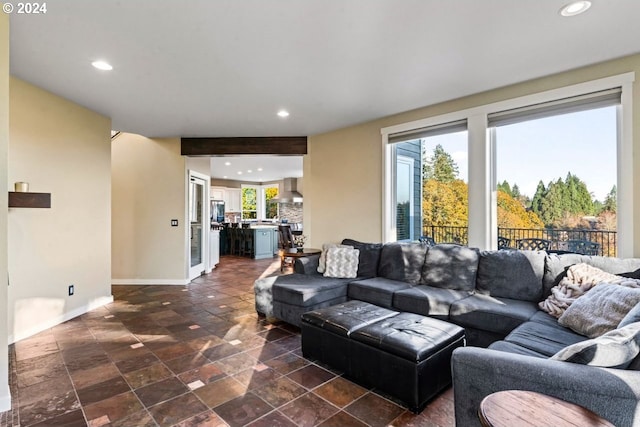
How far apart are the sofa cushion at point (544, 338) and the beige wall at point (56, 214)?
4.51m

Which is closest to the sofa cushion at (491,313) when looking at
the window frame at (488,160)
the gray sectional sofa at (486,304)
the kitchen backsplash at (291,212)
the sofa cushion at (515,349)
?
the gray sectional sofa at (486,304)

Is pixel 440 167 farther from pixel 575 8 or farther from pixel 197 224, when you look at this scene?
pixel 197 224

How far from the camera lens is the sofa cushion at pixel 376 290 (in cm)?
335

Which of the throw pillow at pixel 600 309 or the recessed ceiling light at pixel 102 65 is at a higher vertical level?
the recessed ceiling light at pixel 102 65

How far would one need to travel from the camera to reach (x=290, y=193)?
1116 centimetres

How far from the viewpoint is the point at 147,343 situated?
3.10m

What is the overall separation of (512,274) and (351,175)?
8.68ft

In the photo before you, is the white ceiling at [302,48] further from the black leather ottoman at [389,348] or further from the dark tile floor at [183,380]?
the dark tile floor at [183,380]

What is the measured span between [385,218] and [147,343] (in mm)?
3242

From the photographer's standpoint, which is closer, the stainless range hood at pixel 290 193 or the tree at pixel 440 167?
the tree at pixel 440 167

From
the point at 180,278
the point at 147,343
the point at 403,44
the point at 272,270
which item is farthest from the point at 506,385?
the point at 272,270

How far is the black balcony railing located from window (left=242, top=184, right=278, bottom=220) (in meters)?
9.46

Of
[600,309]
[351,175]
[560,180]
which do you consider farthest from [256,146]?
[600,309]

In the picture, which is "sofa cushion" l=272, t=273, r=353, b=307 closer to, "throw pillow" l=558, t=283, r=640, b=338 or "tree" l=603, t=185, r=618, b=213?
"throw pillow" l=558, t=283, r=640, b=338
